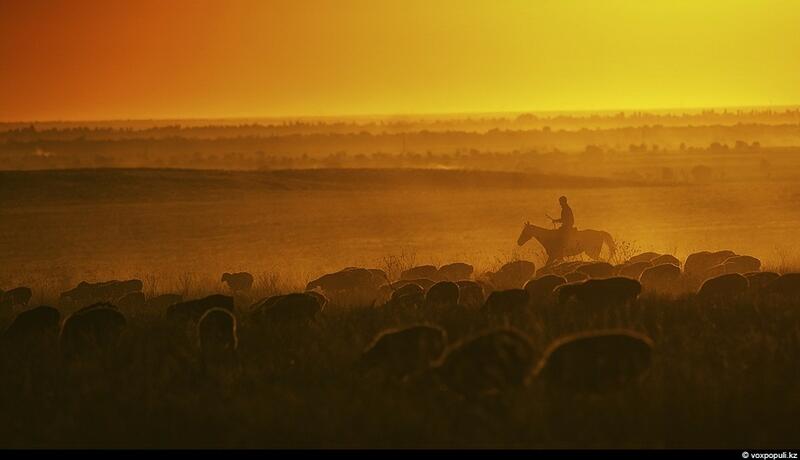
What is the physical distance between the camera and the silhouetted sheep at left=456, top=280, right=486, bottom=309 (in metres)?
14.5

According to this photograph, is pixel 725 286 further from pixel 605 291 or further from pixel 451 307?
pixel 451 307

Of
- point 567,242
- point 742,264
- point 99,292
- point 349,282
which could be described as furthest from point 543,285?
point 99,292

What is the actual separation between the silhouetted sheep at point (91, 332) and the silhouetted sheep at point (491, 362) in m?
→ 4.07

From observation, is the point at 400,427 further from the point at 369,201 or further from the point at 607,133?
the point at 607,133

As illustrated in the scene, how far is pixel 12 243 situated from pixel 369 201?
1473 centimetres

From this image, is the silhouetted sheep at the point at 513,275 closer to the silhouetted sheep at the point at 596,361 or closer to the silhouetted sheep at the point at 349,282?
the silhouetted sheep at the point at 349,282

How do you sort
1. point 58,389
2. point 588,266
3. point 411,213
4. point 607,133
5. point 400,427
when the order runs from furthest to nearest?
point 607,133 → point 411,213 → point 588,266 → point 58,389 → point 400,427

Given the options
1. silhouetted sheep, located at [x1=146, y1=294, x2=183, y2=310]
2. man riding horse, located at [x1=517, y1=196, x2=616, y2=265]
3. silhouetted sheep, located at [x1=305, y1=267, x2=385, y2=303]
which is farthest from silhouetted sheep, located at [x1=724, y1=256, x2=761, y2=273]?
silhouetted sheep, located at [x1=146, y1=294, x2=183, y2=310]

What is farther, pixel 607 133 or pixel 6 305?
pixel 607 133

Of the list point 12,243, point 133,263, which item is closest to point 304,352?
point 133,263

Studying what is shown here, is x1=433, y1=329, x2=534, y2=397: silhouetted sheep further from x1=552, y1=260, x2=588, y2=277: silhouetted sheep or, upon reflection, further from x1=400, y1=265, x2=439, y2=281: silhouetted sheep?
x1=400, y1=265, x2=439, y2=281: silhouetted sheep

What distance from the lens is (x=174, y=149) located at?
117812 millimetres

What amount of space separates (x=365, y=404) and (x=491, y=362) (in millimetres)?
1155

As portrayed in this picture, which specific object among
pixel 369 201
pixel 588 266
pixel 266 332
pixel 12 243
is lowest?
pixel 266 332
